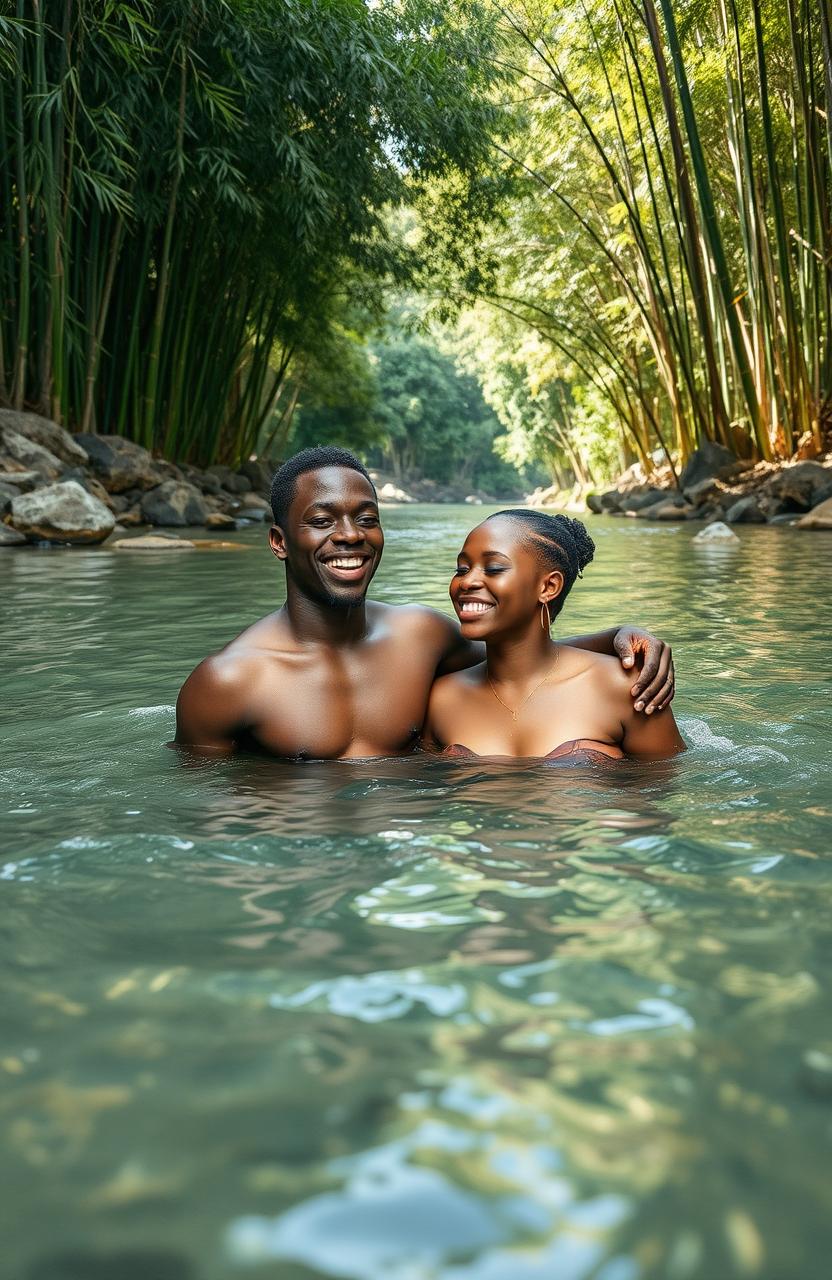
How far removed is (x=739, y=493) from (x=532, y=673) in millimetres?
14019

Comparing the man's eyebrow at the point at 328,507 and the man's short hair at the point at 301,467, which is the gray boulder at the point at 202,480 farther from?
the man's eyebrow at the point at 328,507

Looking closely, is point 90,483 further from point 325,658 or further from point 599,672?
point 599,672

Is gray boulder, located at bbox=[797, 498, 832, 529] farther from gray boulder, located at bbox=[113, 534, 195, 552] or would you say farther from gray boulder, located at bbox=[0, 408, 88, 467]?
gray boulder, located at bbox=[0, 408, 88, 467]

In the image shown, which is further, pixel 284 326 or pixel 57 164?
pixel 284 326

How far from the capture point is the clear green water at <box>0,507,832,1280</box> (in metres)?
1.06

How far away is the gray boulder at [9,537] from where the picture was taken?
35.9ft

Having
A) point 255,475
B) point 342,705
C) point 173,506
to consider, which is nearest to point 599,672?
point 342,705

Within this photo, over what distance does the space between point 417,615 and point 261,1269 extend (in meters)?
2.44

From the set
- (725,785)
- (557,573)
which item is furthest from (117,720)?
(725,785)

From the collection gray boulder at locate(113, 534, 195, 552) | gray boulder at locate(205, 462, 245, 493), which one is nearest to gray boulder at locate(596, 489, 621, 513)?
gray boulder at locate(205, 462, 245, 493)

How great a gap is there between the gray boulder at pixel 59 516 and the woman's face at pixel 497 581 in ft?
28.8

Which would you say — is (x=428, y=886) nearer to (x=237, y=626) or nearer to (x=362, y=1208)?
(x=362, y=1208)

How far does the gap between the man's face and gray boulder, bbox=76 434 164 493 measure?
1103 centimetres

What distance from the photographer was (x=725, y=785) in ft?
9.04
